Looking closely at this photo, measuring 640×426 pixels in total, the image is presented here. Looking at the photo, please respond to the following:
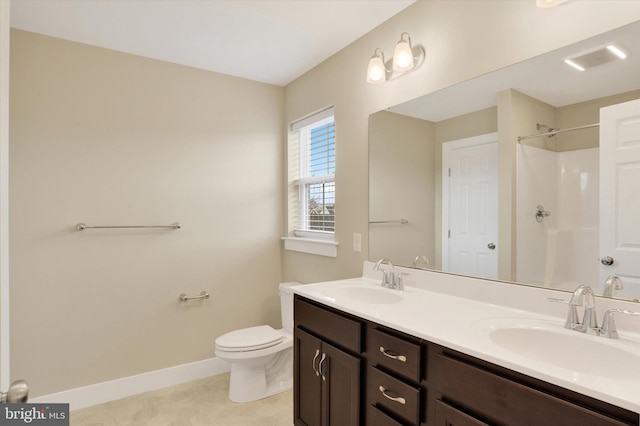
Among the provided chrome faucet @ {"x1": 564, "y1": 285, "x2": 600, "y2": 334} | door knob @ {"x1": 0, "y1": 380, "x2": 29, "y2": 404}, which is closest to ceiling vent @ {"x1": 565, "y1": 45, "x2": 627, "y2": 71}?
chrome faucet @ {"x1": 564, "y1": 285, "x2": 600, "y2": 334}

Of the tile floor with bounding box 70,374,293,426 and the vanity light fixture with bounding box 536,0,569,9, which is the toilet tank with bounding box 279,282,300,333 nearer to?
the tile floor with bounding box 70,374,293,426

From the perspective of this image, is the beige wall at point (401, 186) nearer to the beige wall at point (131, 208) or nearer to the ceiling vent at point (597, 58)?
the ceiling vent at point (597, 58)

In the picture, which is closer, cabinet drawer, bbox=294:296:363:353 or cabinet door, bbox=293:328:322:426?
cabinet drawer, bbox=294:296:363:353

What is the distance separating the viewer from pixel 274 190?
3123mm

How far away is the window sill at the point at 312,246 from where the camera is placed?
251 cm

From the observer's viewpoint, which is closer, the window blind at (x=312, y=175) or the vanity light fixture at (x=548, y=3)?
the vanity light fixture at (x=548, y=3)

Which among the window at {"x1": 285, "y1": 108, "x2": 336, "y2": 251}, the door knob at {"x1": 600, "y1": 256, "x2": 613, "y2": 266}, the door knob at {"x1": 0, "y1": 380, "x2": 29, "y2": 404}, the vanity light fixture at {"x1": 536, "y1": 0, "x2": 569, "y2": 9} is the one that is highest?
the vanity light fixture at {"x1": 536, "y1": 0, "x2": 569, "y2": 9}

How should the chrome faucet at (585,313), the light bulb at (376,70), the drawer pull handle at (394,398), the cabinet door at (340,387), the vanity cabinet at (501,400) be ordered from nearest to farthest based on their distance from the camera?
the vanity cabinet at (501,400) < the chrome faucet at (585,313) < the drawer pull handle at (394,398) < the cabinet door at (340,387) < the light bulb at (376,70)

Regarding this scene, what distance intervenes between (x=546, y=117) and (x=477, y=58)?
0.45m

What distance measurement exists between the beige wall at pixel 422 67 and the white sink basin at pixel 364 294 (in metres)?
0.33

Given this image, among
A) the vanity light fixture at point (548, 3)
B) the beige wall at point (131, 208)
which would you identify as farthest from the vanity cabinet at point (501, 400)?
the beige wall at point (131, 208)

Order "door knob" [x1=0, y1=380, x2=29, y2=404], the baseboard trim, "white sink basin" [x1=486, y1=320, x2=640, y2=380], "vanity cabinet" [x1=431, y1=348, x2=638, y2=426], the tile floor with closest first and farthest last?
"door knob" [x1=0, y1=380, x2=29, y2=404] → "vanity cabinet" [x1=431, y1=348, x2=638, y2=426] → "white sink basin" [x1=486, y1=320, x2=640, y2=380] → the tile floor → the baseboard trim

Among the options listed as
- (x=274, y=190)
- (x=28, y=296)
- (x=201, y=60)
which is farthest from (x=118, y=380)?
(x=201, y=60)

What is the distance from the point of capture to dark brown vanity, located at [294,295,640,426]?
854 mm
